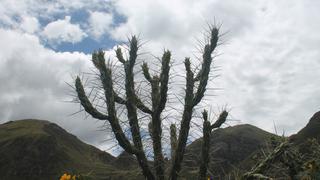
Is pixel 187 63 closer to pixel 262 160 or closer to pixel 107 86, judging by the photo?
pixel 107 86

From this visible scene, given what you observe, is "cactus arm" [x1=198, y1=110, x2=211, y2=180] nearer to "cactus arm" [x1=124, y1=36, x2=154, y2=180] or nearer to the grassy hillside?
"cactus arm" [x1=124, y1=36, x2=154, y2=180]

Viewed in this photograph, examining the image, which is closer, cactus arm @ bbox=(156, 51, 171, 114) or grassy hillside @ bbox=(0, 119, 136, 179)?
cactus arm @ bbox=(156, 51, 171, 114)

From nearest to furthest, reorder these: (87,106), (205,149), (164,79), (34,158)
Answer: (87,106) → (164,79) → (205,149) → (34,158)

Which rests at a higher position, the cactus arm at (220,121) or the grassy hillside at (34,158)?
the grassy hillside at (34,158)

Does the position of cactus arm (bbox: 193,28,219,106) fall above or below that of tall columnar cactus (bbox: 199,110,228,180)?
above

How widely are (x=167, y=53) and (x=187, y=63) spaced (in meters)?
0.44

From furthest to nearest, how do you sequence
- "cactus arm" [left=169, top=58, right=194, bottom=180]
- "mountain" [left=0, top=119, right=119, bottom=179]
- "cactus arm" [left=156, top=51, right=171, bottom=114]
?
1. "mountain" [left=0, top=119, right=119, bottom=179]
2. "cactus arm" [left=169, top=58, right=194, bottom=180]
3. "cactus arm" [left=156, top=51, right=171, bottom=114]

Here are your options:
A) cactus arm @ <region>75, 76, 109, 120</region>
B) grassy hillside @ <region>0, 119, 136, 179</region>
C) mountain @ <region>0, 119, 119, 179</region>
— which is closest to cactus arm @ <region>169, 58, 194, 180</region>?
cactus arm @ <region>75, 76, 109, 120</region>

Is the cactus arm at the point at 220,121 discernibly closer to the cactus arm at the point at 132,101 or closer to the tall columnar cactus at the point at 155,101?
the tall columnar cactus at the point at 155,101

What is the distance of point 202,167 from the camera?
9.20 metres

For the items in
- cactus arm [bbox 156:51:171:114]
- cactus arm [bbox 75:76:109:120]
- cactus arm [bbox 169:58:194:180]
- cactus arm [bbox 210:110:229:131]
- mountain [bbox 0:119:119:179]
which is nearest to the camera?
cactus arm [bbox 75:76:109:120]

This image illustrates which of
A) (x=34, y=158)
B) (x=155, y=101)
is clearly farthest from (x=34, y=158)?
(x=155, y=101)

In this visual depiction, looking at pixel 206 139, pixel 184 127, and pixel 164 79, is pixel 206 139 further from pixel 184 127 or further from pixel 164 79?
pixel 164 79

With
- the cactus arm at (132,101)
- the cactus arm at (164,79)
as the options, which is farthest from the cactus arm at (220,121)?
the cactus arm at (132,101)
